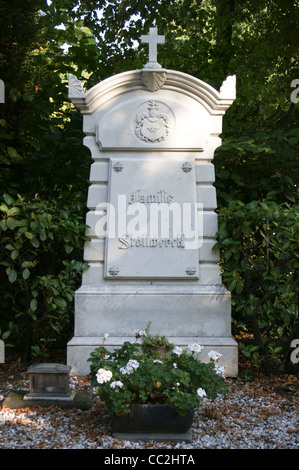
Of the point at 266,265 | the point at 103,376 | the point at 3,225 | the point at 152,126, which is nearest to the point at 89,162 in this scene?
the point at 152,126

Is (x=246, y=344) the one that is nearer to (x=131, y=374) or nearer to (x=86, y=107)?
(x=131, y=374)

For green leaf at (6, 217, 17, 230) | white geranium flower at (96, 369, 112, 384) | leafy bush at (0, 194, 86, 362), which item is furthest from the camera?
leafy bush at (0, 194, 86, 362)

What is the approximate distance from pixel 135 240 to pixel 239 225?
97cm

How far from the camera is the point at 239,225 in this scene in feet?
16.4

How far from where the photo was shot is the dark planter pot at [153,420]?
11.5 feet

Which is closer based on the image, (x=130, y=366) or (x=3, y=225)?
Result: (x=130, y=366)

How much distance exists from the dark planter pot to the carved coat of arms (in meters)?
2.65

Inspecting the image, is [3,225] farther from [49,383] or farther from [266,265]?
[266,265]

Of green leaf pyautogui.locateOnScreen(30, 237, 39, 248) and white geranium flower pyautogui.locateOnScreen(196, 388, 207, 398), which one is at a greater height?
green leaf pyautogui.locateOnScreen(30, 237, 39, 248)

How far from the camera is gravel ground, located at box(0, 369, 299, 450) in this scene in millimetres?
3523

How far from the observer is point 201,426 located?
12.5 feet

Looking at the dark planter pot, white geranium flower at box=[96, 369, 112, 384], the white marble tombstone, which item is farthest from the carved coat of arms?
the dark planter pot

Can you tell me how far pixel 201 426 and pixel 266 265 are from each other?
171 cm

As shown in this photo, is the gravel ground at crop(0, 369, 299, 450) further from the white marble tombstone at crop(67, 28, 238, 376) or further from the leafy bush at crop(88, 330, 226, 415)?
the white marble tombstone at crop(67, 28, 238, 376)
